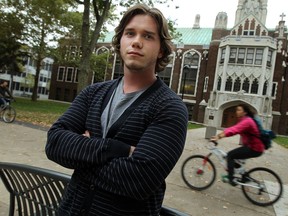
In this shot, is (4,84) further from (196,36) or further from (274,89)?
(196,36)

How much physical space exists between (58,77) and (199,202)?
163ft

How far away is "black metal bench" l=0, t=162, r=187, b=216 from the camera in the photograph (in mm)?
2205

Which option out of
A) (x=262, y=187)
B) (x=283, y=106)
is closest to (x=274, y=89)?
(x=283, y=106)

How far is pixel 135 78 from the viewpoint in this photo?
1.70 m

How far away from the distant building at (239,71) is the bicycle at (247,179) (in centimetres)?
2573

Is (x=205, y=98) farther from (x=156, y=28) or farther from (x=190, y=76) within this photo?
(x=156, y=28)

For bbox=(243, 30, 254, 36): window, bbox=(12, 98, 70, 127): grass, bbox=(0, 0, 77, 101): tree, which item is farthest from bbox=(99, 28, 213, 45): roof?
bbox=(12, 98, 70, 127): grass

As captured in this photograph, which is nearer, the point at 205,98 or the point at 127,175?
the point at 127,175

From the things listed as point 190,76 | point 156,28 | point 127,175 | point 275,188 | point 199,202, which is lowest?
point 199,202

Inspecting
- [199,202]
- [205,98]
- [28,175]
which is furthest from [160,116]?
[205,98]

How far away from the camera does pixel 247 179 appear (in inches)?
232

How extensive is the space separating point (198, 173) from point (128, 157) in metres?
5.21

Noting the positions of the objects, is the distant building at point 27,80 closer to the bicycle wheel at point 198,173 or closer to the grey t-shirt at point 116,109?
the bicycle wheel at point 198,173

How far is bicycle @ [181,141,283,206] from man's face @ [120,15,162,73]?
4.73 metres
